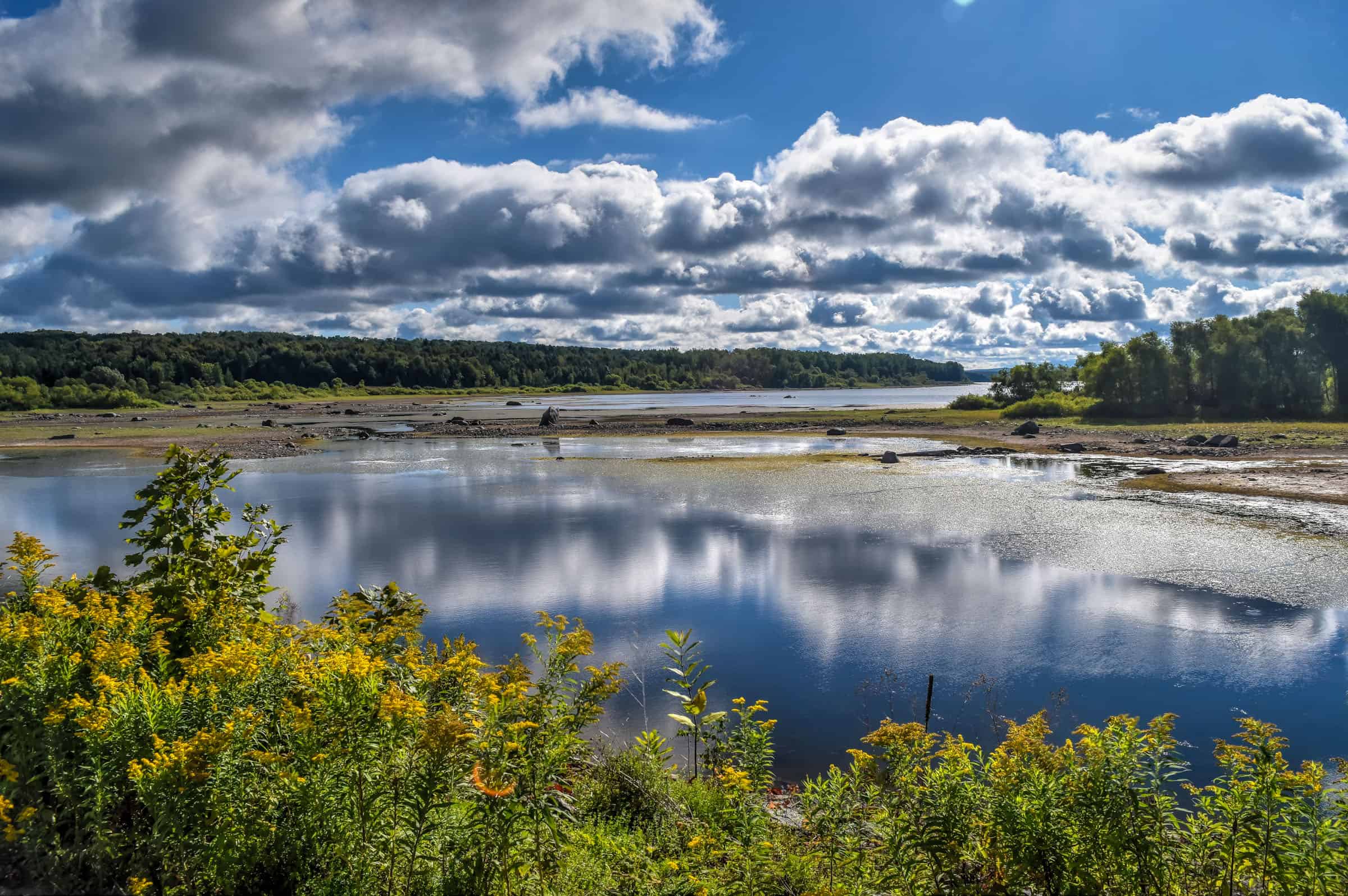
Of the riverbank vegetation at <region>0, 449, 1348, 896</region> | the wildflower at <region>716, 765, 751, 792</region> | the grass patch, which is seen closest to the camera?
the riverbank vegetation at <region>0, 449, 1348, 896</region>

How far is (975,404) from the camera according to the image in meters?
87.5

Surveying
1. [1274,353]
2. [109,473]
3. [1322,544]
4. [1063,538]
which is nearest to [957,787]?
[1063,538]

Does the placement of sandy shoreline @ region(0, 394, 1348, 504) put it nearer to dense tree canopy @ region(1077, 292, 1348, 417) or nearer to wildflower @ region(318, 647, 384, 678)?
dense tree canopy @ region(1077, 292, 1348, 417)

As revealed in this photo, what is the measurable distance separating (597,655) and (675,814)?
21.1ft

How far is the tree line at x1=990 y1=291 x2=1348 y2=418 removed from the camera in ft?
222

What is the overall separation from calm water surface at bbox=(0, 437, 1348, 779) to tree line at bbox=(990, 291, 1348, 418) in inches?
1574

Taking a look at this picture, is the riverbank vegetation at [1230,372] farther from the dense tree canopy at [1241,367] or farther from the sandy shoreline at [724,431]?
the sandy shoreline at [724,431]

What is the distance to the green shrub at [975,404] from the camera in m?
86.4

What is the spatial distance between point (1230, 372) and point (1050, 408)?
1413 centimetres

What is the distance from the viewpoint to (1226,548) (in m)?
22.0

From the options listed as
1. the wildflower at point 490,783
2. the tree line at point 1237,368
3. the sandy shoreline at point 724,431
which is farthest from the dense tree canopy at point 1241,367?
the wildflower at point 490,783

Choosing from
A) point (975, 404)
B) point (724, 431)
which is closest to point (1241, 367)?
point (975, 404)

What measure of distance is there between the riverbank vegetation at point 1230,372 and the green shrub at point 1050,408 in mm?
106

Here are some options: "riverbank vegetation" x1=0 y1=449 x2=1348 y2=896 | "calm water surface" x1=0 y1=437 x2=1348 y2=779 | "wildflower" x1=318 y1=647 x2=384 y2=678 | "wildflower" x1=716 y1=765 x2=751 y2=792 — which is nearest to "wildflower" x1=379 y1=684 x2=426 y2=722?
"riverbank vegetation" x1=0 y1=449 x2=1348 y2=896
